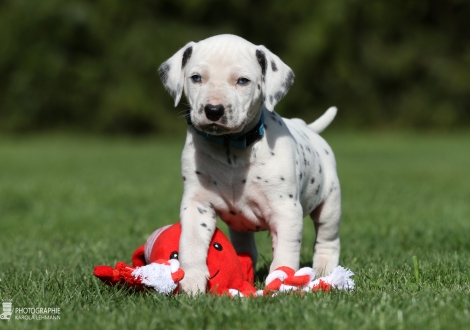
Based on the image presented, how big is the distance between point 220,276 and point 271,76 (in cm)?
127

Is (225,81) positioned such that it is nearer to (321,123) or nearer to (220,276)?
(220,276)

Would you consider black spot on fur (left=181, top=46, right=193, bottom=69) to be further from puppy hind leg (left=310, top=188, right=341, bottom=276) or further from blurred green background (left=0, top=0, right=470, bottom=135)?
blurred green background (left=0, top=0, right=470, bottom=135)

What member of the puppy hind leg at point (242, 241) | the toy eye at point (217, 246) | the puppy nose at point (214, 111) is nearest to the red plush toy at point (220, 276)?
the toy eye at point (217, 246)

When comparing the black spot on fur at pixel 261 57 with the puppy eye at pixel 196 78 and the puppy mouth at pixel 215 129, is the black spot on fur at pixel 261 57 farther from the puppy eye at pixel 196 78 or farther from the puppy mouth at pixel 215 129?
the puppy mouth at pixel 215 129

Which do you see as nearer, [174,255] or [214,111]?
[214,111]

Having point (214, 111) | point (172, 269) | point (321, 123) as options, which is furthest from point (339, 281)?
point (321, 123)

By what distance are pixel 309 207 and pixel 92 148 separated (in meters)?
19.3

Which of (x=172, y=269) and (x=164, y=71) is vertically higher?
(x=164, y=71)

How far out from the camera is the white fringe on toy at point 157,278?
374 centimetres

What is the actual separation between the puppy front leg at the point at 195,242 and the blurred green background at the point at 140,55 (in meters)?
22.5

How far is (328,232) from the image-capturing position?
4.98 m

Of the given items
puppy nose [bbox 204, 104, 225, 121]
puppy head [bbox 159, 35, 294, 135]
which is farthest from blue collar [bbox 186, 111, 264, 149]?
puppy nose [bbox 204, 104, 225, 121]

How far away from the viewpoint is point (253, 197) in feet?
13.8

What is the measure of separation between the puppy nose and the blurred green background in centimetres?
2283
